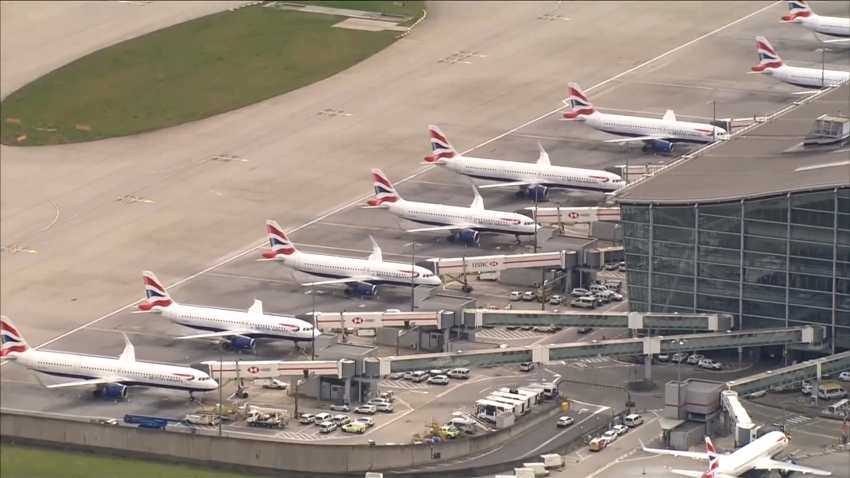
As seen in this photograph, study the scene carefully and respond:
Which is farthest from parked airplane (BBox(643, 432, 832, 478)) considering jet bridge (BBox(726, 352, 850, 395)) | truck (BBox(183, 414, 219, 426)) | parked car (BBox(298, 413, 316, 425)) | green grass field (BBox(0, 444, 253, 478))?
truck (BBox(183, 414, 219, 426))

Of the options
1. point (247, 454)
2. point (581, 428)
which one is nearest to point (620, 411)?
point (581, 428)

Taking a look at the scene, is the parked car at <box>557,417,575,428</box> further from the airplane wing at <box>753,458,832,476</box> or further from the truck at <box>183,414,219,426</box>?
the truck at <box>183,414,219,426</box>

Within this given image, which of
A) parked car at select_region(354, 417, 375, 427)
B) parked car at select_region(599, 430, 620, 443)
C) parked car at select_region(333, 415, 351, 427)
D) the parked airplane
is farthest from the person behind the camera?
parked car at select_region(333, 415, 351, 427)

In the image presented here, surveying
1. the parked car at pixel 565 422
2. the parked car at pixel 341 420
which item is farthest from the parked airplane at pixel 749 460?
the parked car at pixel 341 420

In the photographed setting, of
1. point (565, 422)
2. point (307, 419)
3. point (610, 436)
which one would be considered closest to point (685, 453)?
point (610, 436)

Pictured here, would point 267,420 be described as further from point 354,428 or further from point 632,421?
point 632,421

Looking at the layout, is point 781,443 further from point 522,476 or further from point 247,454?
point 247,454

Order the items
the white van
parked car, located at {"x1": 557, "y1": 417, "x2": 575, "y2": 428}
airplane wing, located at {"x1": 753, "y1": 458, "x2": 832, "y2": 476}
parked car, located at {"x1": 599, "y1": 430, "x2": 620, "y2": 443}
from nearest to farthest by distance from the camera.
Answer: airplane wing, located at {"x1": 753, "y1": 458, "x2": 832, "y2": 476} → parked car, located at {"x1": 599, "y1": 430, "x2": 620, "y2": 443} → the white van → parked car, located at {"x1": 557, "y1": 417, "x2": 575, "y2": 428}
